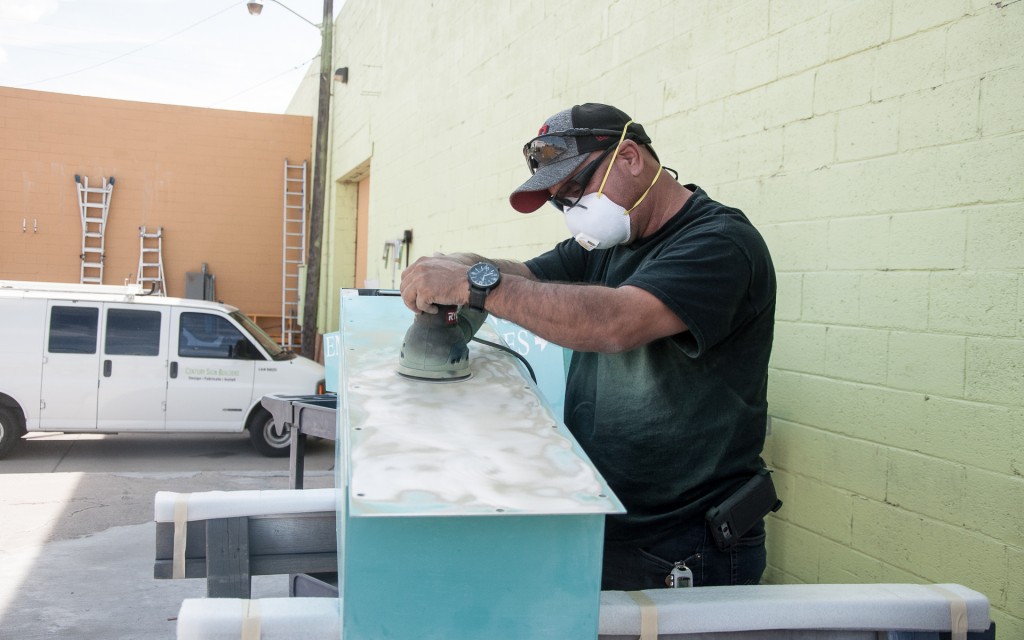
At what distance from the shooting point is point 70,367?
8625mm

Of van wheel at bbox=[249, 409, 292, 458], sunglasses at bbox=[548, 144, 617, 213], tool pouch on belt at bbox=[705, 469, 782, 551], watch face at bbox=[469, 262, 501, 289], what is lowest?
van wheel at bbox=[249, 409, 292, 458]

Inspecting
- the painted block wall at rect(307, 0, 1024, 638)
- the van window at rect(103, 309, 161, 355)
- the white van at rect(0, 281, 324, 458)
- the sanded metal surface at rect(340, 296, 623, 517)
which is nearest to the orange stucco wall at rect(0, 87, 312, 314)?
the white van at rect(0, 281, 324, 458)

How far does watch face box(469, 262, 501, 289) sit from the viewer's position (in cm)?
191

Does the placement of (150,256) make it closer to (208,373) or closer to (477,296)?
(208,373)

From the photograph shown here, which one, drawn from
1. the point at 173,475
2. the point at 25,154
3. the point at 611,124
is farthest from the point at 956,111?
the point at 25,154

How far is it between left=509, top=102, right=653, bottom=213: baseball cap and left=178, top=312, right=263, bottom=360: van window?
7.59 m

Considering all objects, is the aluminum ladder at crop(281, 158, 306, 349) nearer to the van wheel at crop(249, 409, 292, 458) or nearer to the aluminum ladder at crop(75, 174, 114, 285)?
the aluminum ladder at crop(75, 174, 114, 285)

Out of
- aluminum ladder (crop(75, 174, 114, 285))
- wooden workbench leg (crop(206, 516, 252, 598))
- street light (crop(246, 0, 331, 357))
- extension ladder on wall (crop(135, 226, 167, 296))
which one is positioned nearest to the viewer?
wooden workbench leg (crop(206, 516, 252, 598))

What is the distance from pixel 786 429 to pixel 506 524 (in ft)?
6.85

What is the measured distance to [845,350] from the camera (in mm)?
2871

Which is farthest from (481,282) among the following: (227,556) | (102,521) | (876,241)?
(102,521)

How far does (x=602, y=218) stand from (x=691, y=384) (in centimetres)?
53

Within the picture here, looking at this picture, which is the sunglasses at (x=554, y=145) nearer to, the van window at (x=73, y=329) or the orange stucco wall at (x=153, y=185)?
the van window at (x=73, y=329)

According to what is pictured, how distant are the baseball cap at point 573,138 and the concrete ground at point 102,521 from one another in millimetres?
3539
